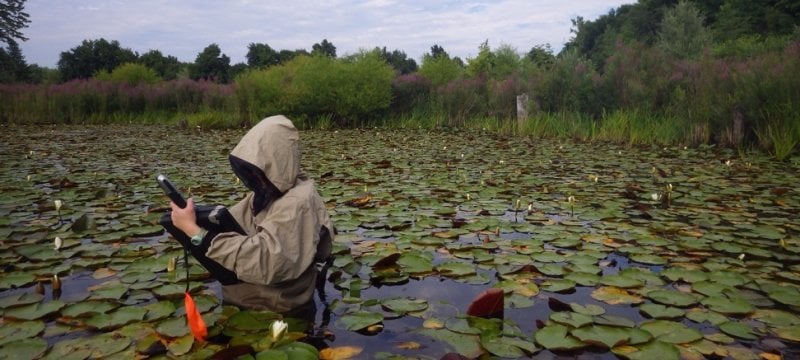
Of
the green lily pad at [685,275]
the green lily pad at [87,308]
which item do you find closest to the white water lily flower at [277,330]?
the green lily pad at [87,308]

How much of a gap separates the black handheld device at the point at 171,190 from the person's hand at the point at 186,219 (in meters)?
0.02

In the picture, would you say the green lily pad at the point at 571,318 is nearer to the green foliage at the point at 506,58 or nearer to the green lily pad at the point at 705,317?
the green lily pad at the point at 705,317

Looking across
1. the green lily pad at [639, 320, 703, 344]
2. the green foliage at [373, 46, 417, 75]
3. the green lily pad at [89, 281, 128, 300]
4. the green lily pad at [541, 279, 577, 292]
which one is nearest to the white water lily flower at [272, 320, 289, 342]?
the green lily pad at [89, 281, 128, 300]

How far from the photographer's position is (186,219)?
2.06 meters

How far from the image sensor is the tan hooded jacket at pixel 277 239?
209 centimetres

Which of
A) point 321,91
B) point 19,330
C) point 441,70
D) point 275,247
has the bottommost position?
point 19,330

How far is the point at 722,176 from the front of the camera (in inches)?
232

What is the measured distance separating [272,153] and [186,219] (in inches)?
18.4

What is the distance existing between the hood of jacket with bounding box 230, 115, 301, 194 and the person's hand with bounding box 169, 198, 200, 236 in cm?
32

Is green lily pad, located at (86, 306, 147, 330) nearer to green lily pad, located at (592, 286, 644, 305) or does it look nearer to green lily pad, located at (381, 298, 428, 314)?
green lily pad, located at (381, 298, 428, 314)

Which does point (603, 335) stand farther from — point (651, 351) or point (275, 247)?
point (275, 247)

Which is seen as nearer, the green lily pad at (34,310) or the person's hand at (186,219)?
the person's hand at (186,219)

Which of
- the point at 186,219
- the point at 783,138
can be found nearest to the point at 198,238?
the point at 186,219

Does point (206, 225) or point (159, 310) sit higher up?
point (206, 225)
